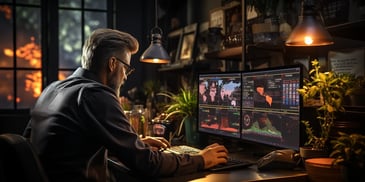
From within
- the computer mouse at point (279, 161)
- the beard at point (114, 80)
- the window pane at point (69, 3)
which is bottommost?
the computer mouse at point (279, 161)

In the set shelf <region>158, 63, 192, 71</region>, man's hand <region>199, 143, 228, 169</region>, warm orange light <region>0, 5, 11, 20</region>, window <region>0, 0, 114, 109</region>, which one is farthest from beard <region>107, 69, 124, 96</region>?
warm orange light <region>0, 5, 11, 20</region>

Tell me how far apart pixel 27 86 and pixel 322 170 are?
352 cm

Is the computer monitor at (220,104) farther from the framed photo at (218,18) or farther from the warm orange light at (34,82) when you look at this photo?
the warm orange light at (34,82)

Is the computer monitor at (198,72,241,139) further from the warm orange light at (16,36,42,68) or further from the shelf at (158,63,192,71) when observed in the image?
the warm orange light at (16,36,42,68)

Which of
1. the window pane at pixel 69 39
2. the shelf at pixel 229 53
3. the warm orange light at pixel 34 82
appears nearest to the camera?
the shelf at pixel 229 53

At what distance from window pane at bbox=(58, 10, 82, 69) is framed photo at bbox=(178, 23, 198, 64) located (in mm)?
1421

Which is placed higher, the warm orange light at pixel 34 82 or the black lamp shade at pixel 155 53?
the black lamp shade at pixel 155 53

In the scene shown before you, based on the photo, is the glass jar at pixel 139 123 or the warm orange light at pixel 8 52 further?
the warm orange light at pixel 8 52

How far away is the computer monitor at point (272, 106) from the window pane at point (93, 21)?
9.40 ft

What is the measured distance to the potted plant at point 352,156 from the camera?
44.7 inches

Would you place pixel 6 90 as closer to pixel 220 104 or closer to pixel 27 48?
A: pixel 27 48

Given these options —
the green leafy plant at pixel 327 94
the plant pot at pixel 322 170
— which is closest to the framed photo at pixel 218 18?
the green leafy plant at pixel 327 94

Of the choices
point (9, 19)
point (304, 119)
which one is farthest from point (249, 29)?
point (9, 19)

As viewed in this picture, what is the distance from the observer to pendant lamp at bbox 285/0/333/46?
1.45m
